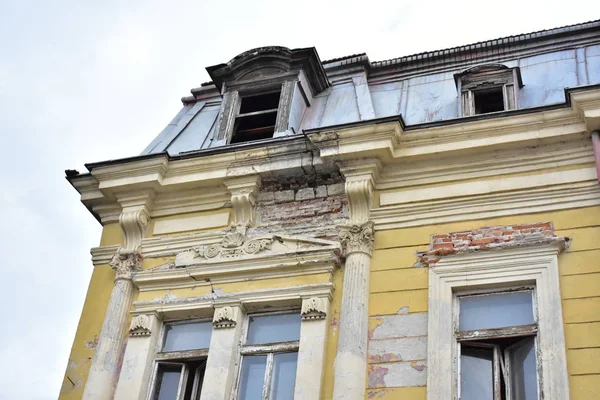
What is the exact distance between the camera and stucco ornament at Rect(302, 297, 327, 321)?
28.2 ft

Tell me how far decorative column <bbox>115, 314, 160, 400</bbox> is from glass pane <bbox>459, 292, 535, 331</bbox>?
11.2ft

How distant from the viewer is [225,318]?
891cm

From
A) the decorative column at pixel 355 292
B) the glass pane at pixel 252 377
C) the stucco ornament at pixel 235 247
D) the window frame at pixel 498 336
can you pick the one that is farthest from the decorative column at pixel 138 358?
the window frame at pixel 498 336

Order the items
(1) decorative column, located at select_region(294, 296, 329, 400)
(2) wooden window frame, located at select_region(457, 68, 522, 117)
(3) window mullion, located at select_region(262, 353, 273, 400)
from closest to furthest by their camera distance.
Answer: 1. (1) decorative column, located at select_region(294, 296, 329, 400)
2. (3) window mullion, located at select_region(262, 353, 273, 400)
3. (2) wooden window frame, located at select_region(457, 68, 522, 117)

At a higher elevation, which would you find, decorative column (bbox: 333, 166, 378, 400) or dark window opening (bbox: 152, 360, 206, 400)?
decorative column (bbox: 333, 166, 378, 400)

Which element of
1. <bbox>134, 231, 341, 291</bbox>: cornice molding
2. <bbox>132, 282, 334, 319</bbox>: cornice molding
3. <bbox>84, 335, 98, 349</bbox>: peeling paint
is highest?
<bbox>134, 231, 341, 291</bbox>: cornice molding

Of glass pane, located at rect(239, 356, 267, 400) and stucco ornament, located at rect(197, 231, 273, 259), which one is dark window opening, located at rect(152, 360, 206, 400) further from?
stucco ornament, located at rect(197, 231, 273, 259)

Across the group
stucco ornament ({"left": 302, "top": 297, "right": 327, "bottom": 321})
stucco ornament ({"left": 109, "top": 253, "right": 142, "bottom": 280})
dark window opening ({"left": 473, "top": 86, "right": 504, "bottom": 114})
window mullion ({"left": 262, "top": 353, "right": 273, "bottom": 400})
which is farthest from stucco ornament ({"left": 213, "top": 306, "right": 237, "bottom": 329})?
dark window opening ({"left": 473, "top": 86, "right": 504, "bottom": 114})

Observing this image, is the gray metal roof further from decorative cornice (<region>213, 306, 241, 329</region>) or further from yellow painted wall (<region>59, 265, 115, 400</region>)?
decorative cornice (<region>213, 306, 241, 329</region>)

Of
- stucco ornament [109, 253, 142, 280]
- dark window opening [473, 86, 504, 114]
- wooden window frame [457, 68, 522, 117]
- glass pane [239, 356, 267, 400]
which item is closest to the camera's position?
glass pane [239, 356, 267, 400]

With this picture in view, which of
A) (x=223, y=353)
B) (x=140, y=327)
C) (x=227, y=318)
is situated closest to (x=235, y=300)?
(x=227, y=318)

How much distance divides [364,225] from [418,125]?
1.32 m

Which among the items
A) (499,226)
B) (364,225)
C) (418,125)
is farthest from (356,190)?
(499,226)

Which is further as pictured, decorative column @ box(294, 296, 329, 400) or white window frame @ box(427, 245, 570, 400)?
decorative column @ box(294, 296, 329, 400)
